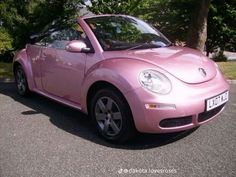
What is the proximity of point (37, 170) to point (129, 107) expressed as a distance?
118 centimetres

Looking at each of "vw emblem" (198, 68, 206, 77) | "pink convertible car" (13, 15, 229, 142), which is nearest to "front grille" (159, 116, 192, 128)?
"pink convertible car" (13, 15, 229, 142)

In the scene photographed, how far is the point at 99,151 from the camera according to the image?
13.5 feet

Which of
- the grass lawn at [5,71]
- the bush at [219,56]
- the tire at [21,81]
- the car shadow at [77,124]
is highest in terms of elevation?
the tire at [21,81]

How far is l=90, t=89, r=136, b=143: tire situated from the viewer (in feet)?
13.4

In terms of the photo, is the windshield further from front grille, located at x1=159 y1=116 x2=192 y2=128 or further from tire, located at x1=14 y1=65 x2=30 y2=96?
tire, located at x1=14 y1=65 x2=30 y2=96

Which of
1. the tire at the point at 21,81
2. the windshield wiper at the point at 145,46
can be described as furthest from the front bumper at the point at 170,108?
the tire at the point at 21,81

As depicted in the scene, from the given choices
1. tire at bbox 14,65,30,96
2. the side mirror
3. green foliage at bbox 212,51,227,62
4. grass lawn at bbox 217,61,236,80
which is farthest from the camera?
green foliage at bbox 212,51,227,62

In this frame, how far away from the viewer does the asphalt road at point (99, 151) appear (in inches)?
142

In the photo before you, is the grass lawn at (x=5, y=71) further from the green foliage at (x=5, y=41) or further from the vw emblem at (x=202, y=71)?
the vw emblem at (x=202, y=71)

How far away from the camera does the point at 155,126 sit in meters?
3.93

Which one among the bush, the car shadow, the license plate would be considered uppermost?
the license plate

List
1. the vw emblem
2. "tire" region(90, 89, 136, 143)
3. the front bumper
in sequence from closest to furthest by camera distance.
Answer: the front bumper < "tire" region(90, 89, 136, 143) < the vw emblem

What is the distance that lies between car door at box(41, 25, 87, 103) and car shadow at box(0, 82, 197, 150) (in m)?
0.33

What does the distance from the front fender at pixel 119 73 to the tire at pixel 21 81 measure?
6.95ft
